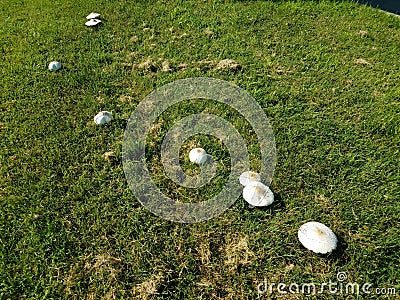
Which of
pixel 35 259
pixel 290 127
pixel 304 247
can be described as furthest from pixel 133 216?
pixel 290 127

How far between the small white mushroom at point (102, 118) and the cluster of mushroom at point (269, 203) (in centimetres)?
106

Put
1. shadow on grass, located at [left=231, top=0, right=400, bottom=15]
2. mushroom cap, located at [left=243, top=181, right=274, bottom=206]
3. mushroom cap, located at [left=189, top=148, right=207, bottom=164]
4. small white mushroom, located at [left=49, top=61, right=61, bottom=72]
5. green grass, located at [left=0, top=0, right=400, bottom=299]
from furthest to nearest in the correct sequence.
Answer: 1. shadow on grass, located at [left=231, top=0, right=400, bottom=15]
2. small white mushroom, located at [left=49, top=61, right=61, bottom=72]
3. mushroom cap, located at [left=189, top=148, right=207, bottom=164]
4. mushroom cap, located at [left=243, top=181, right=274, bottom=206]
5. green grass, located at [left=0, top=0, right=400, bottom=299]

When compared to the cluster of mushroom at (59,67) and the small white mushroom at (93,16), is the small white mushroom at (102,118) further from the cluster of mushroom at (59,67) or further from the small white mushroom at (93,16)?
the small white mushroom at (93,16)

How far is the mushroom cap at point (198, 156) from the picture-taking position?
319 cm

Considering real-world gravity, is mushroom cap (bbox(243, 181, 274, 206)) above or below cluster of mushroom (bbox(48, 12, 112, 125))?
below

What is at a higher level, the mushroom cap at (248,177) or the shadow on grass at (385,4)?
the shadow on grass at (385,4)

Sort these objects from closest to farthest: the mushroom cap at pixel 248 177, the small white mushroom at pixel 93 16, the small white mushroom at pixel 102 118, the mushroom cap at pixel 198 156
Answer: the mushroom cap at pixel 248 177, the mushroom cap at pixel 198 156, the small white mushroom at pixel 102 118, the small white mushroom at pixel 93 16

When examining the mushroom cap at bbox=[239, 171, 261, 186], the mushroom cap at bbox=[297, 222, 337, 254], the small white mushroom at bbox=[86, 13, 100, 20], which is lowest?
the mushroom cap at bbox=[297, 222, 337, 254]

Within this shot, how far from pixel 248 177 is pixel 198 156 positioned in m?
0.54

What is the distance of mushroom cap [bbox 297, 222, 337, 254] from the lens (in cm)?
248

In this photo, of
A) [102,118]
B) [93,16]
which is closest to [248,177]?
[102,118]

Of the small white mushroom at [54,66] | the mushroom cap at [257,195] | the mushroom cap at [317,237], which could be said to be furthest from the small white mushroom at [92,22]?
the mushroom cap at [317,237]

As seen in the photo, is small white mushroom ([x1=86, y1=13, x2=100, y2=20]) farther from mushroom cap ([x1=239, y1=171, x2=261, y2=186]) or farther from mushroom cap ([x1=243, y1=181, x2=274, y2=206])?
mushroom cap ([x1=243, y1=181, x2=274, y2=206])

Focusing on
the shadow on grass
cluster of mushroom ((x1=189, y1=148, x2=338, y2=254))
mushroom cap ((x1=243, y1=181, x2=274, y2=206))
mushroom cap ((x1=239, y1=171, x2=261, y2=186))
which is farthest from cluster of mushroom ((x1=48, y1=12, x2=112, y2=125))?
the shadow on grass
